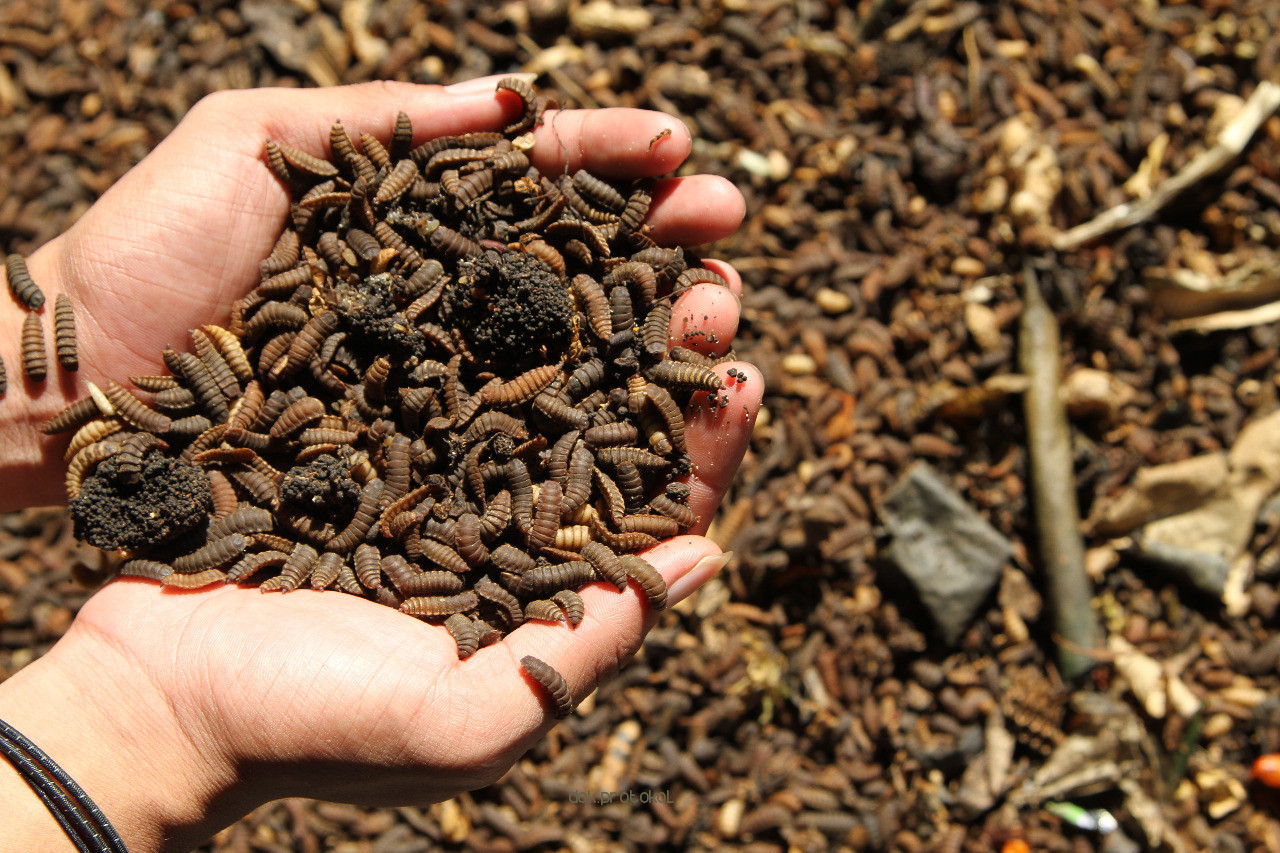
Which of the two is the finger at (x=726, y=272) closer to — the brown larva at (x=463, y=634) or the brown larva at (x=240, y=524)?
the brown larva at (x=463, y=634)

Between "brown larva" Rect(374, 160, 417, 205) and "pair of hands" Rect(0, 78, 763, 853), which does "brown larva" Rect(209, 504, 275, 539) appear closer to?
"pair of hands" Rect(0, 78, 763, 853)

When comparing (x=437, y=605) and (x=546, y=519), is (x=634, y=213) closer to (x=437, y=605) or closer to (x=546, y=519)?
(x=546, y=519)

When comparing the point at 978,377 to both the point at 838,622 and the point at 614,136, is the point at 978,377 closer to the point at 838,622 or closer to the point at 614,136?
the point at 838,622

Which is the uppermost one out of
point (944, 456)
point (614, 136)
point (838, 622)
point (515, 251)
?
point (614, 136)

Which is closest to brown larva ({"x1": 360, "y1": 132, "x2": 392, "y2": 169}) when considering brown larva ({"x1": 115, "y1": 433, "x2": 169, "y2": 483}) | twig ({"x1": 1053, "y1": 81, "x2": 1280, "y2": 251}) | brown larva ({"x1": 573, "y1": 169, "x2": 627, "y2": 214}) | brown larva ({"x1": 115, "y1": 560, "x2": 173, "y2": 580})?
brown larva ({"x1": 573, "y1": 169, "x2": 627, "y2": 214})

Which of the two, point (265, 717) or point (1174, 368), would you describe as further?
point (1174, 368)

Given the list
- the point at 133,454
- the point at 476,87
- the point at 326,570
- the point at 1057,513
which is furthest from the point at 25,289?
the point at 1057,513

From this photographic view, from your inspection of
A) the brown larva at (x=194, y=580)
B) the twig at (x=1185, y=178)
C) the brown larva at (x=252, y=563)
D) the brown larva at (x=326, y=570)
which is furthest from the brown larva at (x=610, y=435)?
the twig at (x=1185, y=178)

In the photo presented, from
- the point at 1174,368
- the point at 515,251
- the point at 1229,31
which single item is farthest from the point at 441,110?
the point at 1229,31
